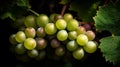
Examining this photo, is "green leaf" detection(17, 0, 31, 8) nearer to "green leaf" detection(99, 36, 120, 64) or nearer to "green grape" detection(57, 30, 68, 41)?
"green grape" detection(57, 30, 68, 41)

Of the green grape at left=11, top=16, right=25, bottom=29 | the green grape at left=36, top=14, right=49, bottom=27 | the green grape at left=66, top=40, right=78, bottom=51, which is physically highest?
the green grape at left=11, top=16, right=25, bottom=29

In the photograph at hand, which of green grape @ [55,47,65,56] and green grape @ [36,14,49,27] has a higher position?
green grape @ [36,14,49,27]

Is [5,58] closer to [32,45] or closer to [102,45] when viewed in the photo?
[32,45]

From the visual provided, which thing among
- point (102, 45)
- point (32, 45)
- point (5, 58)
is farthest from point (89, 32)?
point (5, 58)

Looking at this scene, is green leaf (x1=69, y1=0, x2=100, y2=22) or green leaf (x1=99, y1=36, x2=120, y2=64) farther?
green leaf (x1=69, y1=0, x2=100, y2=22)

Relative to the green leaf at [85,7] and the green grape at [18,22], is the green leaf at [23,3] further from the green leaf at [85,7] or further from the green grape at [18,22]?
the green leaf at [85,7]

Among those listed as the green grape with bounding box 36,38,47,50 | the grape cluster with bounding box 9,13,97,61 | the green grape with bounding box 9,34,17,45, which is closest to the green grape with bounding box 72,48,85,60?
the grape cluster with bounding box 9,13,97,61
